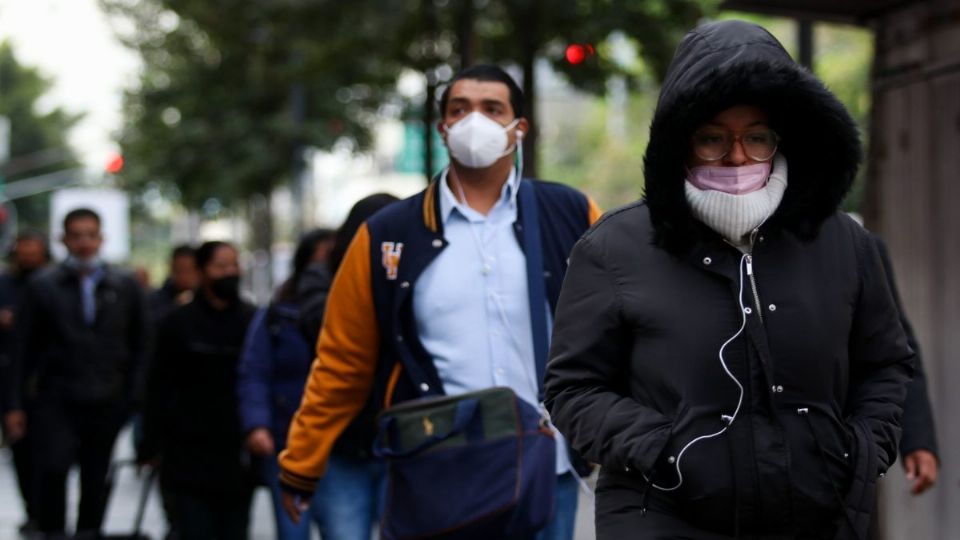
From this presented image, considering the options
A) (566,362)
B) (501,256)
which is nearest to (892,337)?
(566,362)

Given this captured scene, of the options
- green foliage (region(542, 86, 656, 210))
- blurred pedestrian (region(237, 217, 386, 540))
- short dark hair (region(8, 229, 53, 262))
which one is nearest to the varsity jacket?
blurred pedestrian (region(237, 217, 386, 540))

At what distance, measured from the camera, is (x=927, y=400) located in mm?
4961

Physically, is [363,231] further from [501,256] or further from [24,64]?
[24,64]

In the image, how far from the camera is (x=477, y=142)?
4504mm

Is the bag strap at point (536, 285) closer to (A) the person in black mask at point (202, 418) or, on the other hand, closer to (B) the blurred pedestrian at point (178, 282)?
(A) the person in black mask at point (202, 418)

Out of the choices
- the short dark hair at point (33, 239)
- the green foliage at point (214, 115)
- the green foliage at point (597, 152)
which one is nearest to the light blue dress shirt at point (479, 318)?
the short dark hair at point (33, 239)

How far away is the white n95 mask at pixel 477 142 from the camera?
4508 mm

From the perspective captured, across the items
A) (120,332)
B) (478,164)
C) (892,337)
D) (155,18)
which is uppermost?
(155,18)

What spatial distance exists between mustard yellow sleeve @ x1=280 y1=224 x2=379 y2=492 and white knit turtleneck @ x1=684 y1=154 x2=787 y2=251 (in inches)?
65.1

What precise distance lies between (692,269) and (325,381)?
6.03 ft

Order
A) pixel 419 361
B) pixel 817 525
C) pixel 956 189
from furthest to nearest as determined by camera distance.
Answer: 1. pixel 956 189
2. pixel 419 361
3. pixel 817 525

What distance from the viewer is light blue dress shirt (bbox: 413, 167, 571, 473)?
4324mm

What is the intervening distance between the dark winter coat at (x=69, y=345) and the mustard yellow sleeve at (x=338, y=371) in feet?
13.7

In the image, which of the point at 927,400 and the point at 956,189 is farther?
the point at 956,189
